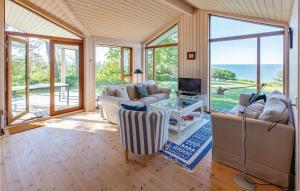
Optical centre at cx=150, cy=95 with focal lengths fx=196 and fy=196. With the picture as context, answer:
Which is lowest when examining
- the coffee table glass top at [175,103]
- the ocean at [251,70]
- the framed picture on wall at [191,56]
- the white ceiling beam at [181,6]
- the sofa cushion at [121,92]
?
the coffee table glass top at [175,103]

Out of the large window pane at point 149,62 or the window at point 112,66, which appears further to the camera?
the large window pane at point 149,62

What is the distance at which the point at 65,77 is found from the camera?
5750 mm

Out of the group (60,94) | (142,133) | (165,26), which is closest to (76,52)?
(60,94)

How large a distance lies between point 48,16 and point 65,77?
1729mm

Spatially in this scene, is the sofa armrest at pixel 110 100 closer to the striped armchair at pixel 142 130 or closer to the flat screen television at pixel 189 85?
the striped armchair at pixel 142 130

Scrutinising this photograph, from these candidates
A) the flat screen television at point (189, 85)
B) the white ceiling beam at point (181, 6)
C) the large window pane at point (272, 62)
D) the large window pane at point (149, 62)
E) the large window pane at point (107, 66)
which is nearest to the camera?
the large window pane at point (272, 62)

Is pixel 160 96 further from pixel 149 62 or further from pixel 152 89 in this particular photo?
pixel 149 62

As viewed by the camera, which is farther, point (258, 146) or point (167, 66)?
point (167, 66)

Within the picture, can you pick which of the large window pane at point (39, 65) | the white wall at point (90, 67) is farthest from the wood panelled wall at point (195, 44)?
the large window pane at point (39, 65)

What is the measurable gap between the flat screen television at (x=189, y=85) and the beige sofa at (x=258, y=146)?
3027 millimetres

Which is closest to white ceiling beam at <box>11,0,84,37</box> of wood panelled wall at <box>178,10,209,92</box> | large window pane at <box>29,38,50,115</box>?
large window pane at <box>29,38,50,115</box>

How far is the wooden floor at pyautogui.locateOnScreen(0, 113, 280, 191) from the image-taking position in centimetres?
234

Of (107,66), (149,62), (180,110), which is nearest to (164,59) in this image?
(149,62)

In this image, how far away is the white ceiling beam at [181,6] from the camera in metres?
4.69
